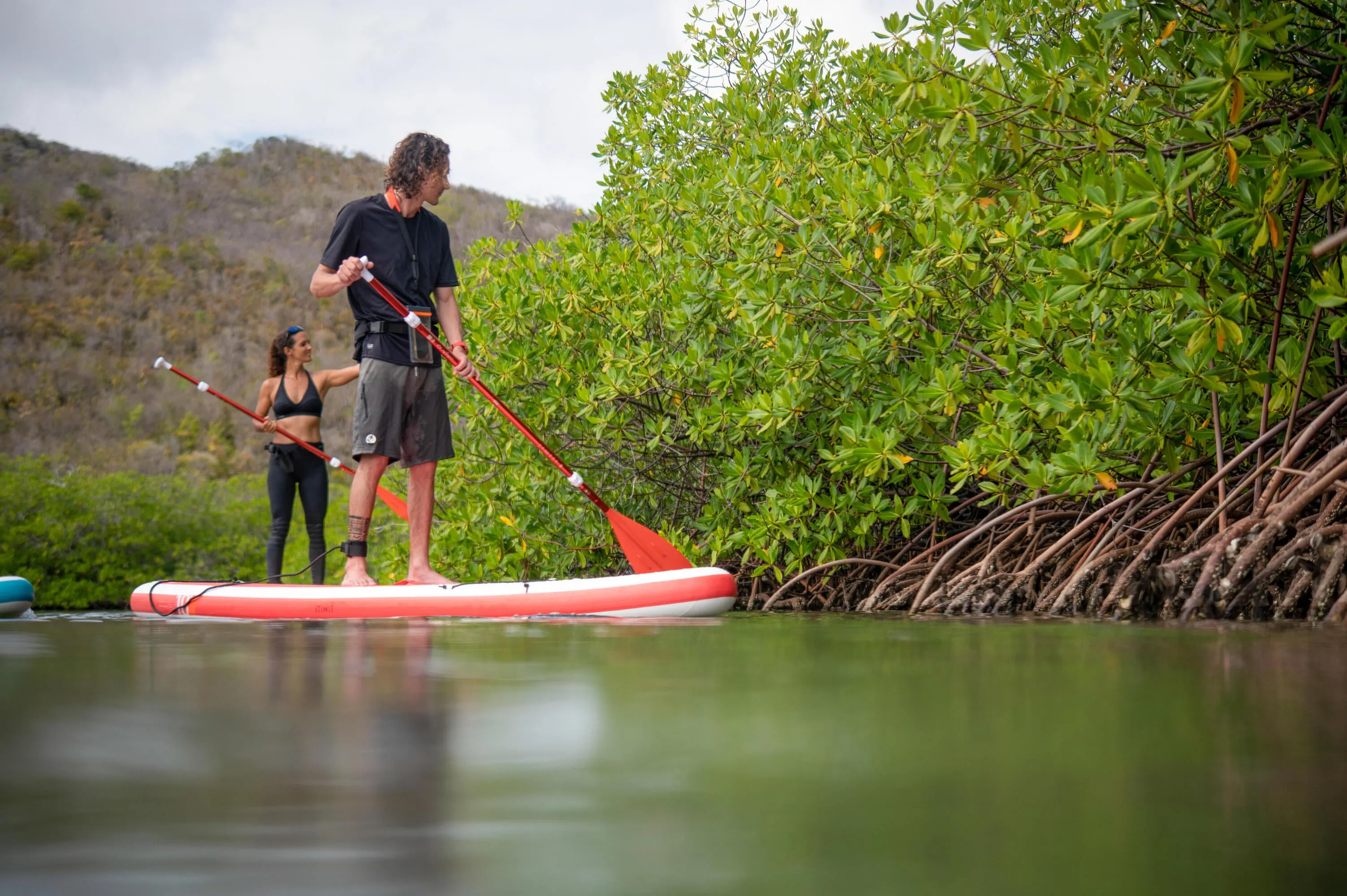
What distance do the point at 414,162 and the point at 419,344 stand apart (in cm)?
78

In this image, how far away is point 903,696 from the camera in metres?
1.37

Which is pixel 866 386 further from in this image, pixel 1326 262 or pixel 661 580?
pixel 1326 262

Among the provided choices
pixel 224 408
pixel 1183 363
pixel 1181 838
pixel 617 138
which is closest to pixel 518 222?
pixel 617 138

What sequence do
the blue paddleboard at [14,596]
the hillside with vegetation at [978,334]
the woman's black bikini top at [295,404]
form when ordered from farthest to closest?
the woman's black bikini top at [295,404], the blue paddleboard at [14,596], the hillside with vegetation at [978,334]

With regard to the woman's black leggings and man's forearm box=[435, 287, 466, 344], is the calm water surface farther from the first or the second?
the woman's black leggings

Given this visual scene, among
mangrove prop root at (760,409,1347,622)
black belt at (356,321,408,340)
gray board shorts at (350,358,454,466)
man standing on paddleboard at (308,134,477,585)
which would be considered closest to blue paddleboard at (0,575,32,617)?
man standing on paddleboard at (308,134,477,585)

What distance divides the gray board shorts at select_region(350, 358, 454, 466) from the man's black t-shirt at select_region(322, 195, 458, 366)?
0.20 ft

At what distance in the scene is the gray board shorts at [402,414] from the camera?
4.37 meters

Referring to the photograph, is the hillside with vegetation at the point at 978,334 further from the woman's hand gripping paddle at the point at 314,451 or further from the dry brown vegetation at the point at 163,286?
the dry brown vegetation at the point at 163,286

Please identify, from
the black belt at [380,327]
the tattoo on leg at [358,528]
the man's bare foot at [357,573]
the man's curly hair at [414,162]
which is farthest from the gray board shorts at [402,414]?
the man's curly hair at [414,162]

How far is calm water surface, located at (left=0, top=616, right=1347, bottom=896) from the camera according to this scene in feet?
1.96

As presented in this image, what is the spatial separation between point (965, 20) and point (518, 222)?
4.18 meters

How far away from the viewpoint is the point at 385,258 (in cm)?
456

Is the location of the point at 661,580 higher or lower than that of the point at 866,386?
lower
